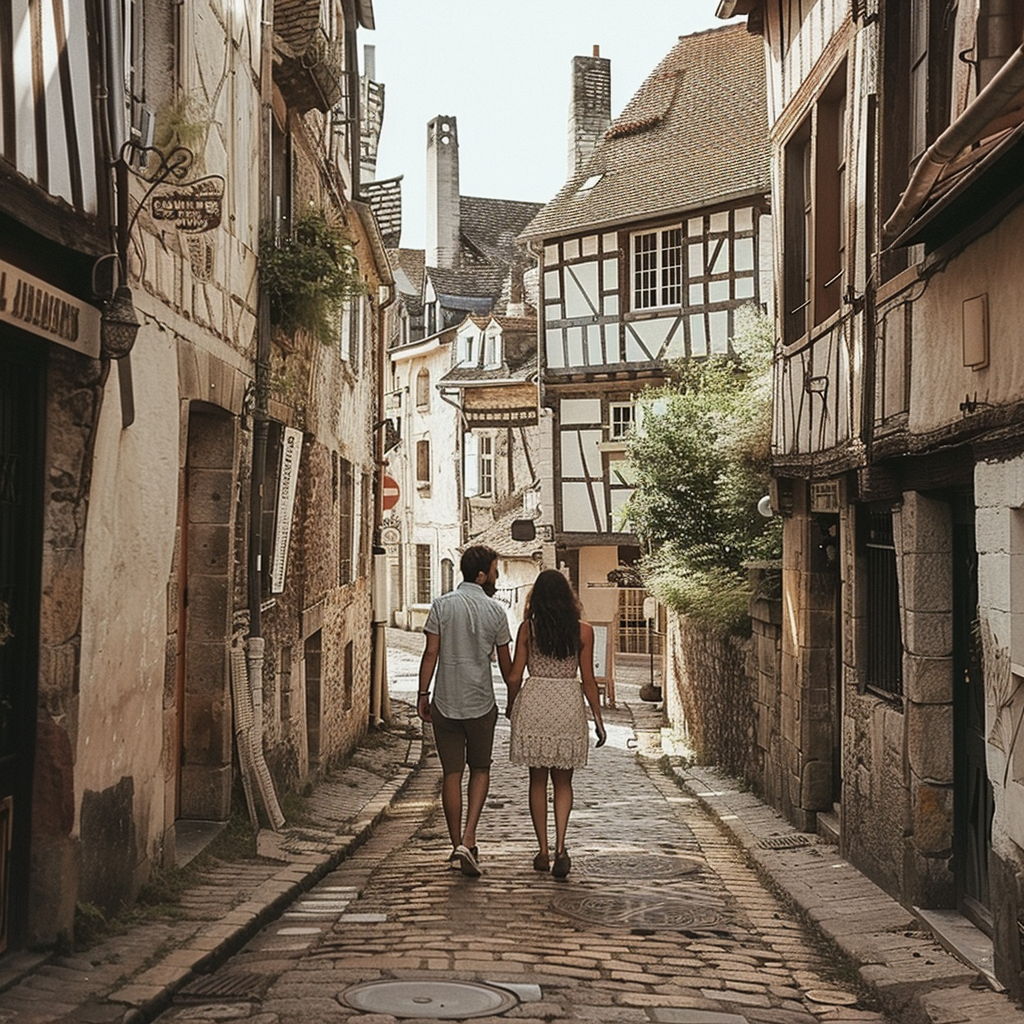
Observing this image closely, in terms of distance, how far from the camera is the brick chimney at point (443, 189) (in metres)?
39.6

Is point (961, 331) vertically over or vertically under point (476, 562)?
over

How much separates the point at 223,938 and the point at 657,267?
59.1 ft

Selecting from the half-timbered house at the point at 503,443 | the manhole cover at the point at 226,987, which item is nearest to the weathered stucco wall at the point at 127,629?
the manhole cover at the point at 226,987

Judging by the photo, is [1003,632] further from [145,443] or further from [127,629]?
[145,443]

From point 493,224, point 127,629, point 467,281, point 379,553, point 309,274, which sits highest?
point 493,224

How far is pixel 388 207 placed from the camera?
17812 mm

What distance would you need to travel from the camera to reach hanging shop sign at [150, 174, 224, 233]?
6.35 meters

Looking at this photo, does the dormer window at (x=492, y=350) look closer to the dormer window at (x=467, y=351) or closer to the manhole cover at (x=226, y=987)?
the dormer window at (x=467, y=351)

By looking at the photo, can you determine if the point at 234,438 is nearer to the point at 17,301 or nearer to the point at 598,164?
the point at 17,301

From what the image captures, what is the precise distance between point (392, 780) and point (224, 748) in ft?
16.4

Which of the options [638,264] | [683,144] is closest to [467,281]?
[683,144]

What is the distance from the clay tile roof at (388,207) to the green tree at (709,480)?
13.1 ft

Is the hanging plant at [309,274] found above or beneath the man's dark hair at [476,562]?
above

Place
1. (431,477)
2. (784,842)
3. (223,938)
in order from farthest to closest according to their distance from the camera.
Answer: (431,477)
(784,842)
(223,938)
